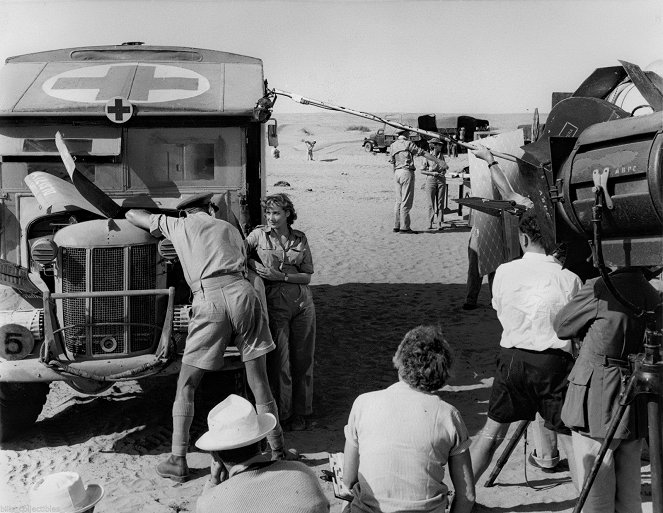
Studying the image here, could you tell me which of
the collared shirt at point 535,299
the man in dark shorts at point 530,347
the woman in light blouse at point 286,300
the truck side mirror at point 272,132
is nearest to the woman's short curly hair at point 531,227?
the man in dark shorts at point 530,347

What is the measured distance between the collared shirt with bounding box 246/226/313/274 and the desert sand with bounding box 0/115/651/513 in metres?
1.28

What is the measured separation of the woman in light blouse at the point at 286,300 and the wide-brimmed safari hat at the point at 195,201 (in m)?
0.52

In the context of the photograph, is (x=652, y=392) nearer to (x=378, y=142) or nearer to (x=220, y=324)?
(x=220, y=324)

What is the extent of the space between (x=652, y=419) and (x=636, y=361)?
0.26 metres

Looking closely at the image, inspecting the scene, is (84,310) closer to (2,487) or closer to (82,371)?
(82,371)

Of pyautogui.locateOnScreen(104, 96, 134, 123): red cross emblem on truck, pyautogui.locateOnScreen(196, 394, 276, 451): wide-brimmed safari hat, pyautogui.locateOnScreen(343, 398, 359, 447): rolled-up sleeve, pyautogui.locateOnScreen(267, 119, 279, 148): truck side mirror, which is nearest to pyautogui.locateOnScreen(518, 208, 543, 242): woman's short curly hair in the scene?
Result: pyautogui.locateOnScreen(343, 398, 359, 447): rolled-up sleeve

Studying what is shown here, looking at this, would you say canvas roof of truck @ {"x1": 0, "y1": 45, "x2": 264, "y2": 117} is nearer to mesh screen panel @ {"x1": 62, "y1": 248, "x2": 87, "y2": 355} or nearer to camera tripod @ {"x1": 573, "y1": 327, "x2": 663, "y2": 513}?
mesh screen panel @ {"x1": 62, "y1": 248, "x2": 87, "y2": 355}

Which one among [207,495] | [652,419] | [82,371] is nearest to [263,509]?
[207,495]

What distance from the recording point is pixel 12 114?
6309 mm

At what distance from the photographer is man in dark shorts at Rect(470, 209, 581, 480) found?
4344 mm

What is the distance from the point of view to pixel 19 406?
577 cm

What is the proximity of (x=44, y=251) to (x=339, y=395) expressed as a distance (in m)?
2.78

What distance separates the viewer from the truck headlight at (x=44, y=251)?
5296 mm

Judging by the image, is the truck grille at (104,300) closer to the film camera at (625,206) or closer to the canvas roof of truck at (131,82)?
the canvas roof of truck at (131,82)
